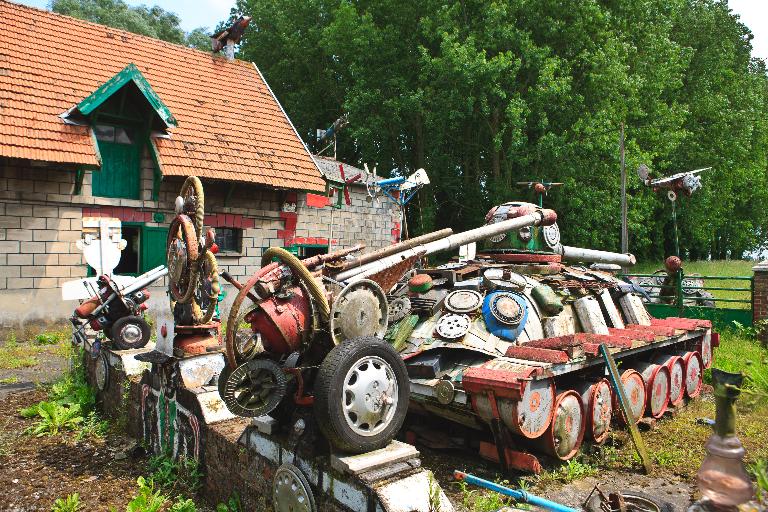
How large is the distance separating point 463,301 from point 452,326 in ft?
1.42

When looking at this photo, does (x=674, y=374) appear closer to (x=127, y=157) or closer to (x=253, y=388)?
(x=253, y=388)

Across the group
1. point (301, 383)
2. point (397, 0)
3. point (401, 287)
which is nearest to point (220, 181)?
point (401, 287)

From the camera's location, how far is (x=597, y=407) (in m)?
5.71

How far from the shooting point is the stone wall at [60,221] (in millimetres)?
10711

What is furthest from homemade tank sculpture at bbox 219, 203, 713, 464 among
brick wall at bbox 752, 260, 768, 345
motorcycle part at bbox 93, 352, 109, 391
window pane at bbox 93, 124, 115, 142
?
window pane at bbox 93, 124, 115, 142

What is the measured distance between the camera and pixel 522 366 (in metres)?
4.91

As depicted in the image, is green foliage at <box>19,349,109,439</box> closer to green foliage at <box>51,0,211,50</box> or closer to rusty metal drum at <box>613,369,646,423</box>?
rusty metal drum at <box>613,369,646,423</box>

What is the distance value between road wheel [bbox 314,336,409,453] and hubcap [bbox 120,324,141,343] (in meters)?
4.81

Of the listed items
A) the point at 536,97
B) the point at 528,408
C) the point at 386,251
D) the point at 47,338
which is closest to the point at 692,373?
the point at 528,408

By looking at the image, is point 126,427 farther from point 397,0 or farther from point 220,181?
point 397,0

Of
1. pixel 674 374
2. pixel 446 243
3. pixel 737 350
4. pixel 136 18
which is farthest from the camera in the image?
pixel 136 18

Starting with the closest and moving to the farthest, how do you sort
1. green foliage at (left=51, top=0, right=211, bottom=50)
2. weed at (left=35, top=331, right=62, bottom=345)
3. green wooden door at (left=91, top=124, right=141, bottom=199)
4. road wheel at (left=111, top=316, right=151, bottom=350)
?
road wheel at (left=111, top=316, right=151, bottom=350) < weed at (left=35, top=331, right=62, bottom=345) < green wooden door at (left=91, top=124, right=141, bottom=199) < green foliage at (left=51, top=0, right=211, bottom=50)

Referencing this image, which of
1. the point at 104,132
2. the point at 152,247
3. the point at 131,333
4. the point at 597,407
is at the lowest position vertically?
the point at 597,407

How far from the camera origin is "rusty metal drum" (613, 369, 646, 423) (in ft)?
20.5
